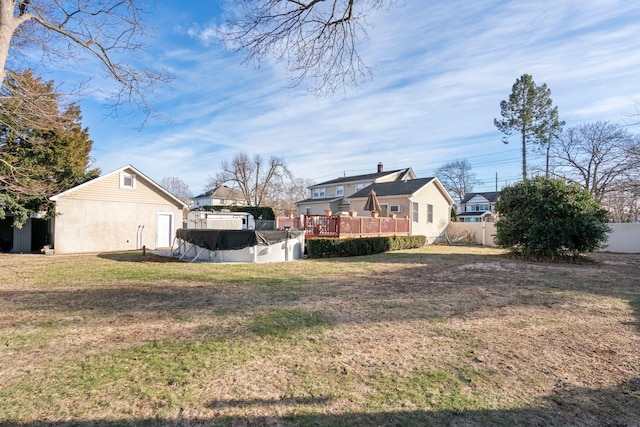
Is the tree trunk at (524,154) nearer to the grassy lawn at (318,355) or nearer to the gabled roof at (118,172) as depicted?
the grassy lawn at (318,355)

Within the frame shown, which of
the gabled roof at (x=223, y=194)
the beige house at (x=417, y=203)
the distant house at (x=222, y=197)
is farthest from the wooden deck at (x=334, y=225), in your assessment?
Answer: the gabled roof at (x=223, y=194)

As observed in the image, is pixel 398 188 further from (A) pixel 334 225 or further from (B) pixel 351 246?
(B) pixel 351 246

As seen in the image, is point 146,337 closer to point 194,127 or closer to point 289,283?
point 289,283

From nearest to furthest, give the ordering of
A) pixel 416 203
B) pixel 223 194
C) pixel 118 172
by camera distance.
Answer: pixel 118 172 < pixel 416 203 < pixel 223 194

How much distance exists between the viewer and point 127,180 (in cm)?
1703

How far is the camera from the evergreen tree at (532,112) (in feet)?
92.0

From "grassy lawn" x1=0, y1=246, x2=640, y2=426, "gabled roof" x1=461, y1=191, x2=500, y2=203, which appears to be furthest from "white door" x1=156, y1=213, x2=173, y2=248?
"gabled roof" x1=461, y1=191, x2=500, y2=203

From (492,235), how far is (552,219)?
12.4ft

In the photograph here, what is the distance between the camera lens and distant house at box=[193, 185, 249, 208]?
47656 mm

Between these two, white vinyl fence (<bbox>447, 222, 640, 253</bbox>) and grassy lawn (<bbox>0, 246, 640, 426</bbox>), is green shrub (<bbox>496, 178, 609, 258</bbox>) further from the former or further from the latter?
grassy lawn (<bbox>0, 246, 640, 426</bbox>)

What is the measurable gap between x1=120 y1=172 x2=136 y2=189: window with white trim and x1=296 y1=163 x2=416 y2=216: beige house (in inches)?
636

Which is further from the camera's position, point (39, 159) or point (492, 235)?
point (492, 235)

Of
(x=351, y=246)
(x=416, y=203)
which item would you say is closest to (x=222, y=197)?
(x=416, y=203)

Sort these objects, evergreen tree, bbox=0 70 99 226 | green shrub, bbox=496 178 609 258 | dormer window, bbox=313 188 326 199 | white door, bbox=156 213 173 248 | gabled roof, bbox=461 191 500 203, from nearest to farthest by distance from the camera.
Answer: evergreen tree, bbox=0 70 99 226 < green shrub, bbox=496 178 609 258 < white door, bbox=156 213 173 248 < dormer window, bbox=313 188 326 199 < gabled roof, bbox=461 191 500 203
